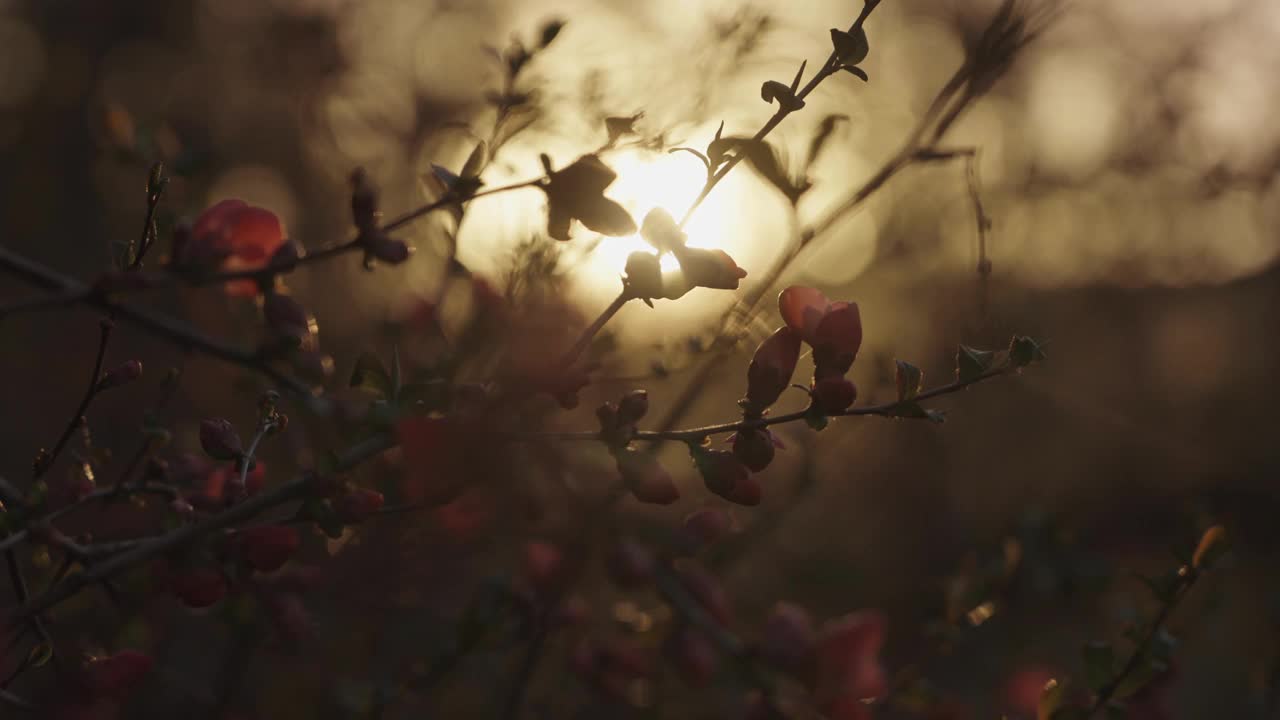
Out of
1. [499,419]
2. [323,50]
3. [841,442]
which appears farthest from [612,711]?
[323,50]

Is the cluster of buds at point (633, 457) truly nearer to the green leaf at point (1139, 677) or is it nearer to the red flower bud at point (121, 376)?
the red flower bud at point (121, 376)

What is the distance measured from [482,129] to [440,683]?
102cm

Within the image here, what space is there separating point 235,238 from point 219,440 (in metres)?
0.23

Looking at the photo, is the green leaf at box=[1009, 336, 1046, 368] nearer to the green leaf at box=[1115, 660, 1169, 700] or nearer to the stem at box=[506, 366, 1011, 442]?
the stem at box=[506, 366, 1011, 442]

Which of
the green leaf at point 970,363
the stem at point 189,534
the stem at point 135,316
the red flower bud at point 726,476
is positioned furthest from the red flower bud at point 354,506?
the green leaf at point 970,363

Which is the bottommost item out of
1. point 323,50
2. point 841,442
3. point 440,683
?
point 440,683

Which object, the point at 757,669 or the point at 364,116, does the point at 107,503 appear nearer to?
the point at 757,669

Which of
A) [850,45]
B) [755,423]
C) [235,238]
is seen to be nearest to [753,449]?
[755,423]

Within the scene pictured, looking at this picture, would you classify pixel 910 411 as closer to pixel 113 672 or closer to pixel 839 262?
pixel 113 672

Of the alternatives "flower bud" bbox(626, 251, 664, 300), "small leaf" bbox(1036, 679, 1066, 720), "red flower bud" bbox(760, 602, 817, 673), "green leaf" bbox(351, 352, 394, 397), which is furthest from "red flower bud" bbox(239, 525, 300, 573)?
"small leaf" bbox(1036, 679, 1066, 720)

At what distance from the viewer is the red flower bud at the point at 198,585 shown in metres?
0.81

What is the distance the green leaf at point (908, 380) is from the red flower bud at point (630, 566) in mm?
479

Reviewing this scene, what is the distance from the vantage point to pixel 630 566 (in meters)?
1.28

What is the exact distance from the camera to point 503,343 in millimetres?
1491
